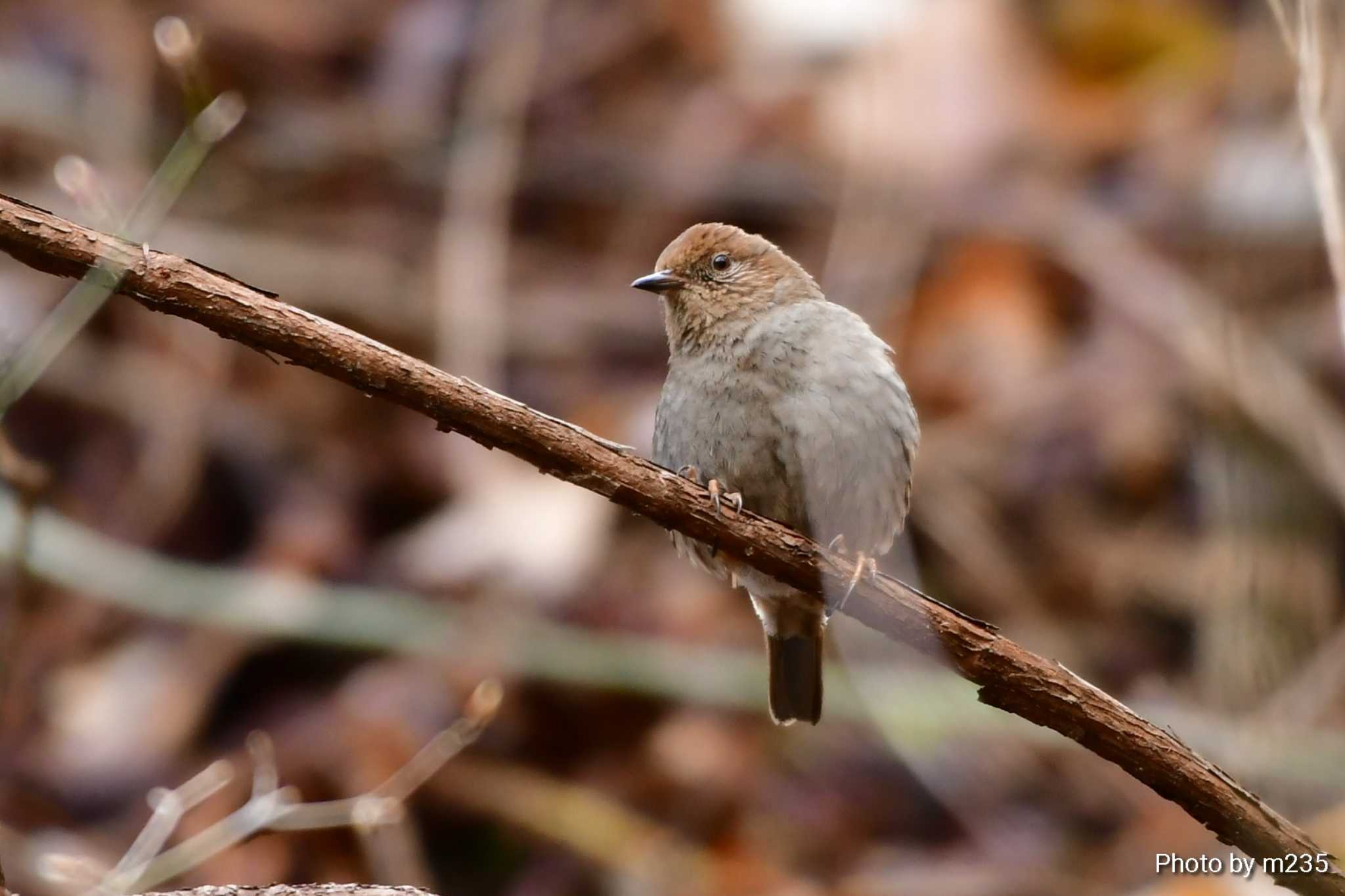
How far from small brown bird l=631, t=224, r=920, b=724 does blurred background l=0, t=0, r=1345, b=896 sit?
4.44 feet

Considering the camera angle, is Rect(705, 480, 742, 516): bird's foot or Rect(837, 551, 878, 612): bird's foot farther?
Rect(837, 551, 878, 612): bird's foot

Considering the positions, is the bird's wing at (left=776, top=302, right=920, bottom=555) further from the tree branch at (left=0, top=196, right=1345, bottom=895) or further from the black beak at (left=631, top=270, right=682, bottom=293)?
the tree branch at (left=0, top=196, right=1345, bottom=895)

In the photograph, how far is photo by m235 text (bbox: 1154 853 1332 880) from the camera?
276 centimetres

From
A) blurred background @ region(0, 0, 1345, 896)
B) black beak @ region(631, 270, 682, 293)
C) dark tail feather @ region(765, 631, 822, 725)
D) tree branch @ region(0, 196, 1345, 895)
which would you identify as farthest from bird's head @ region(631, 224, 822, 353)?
blurred background @ region(0, 0, 1345, 896)

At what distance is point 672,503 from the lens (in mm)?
2840

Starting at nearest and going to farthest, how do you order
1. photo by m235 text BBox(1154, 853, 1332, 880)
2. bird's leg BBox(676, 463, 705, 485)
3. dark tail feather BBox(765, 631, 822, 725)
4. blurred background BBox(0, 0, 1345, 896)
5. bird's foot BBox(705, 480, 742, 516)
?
photo by m235 text BBox(1154, 853, 1332, 880), bird's foot BBox(705, 480, 742, 516), bird's leg BBox(676, 463, 705, 485), dark tail feather BBox(765, 631, 822, 725), blurred background BBox(0, 0, 1345, 896)

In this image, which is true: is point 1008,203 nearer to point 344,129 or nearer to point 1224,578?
point 1224,578

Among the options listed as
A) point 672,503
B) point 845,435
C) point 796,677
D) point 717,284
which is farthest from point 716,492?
point 796,677

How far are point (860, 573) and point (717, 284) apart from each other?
1374 millimetres

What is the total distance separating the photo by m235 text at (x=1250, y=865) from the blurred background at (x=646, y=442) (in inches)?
20.9

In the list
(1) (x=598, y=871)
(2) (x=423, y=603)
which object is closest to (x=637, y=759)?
(1) (x=598, y=871)

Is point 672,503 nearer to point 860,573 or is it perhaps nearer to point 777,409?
point 860,573

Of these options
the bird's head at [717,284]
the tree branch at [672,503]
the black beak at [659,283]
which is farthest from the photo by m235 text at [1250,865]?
the black beak at [659,283]

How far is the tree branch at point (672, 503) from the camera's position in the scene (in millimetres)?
2508
